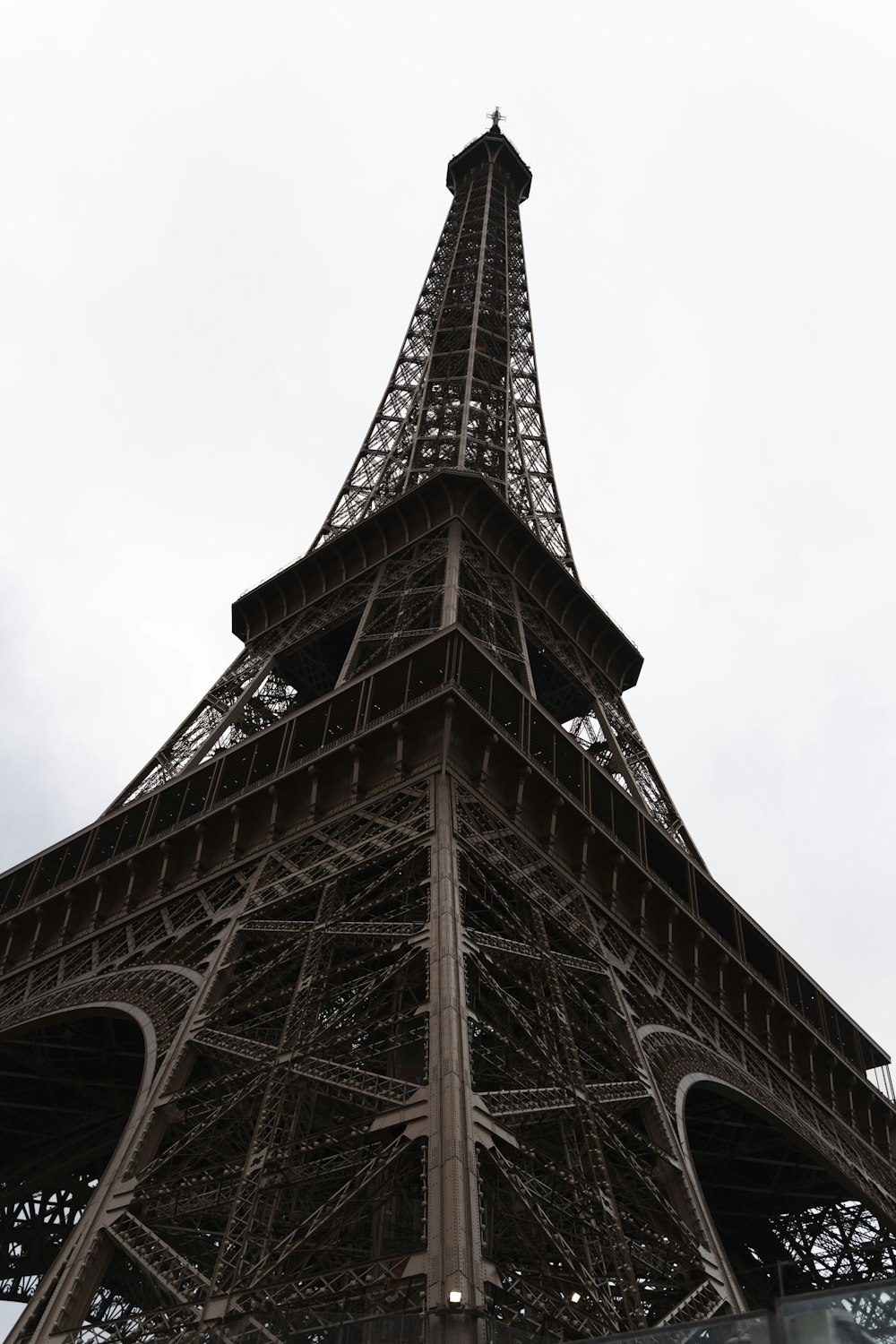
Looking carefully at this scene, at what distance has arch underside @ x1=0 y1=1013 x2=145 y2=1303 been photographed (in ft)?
89.1

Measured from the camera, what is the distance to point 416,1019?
719 inches

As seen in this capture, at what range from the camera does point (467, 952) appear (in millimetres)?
17219

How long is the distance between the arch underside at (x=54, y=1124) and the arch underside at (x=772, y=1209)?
1308cm

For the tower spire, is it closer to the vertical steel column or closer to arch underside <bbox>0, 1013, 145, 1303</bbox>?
arch underside <bbox>0, 1013, 145, 1303</bbox>

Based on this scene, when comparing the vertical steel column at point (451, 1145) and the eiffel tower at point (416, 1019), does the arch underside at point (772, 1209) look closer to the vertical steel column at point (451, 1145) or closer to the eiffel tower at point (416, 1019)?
the eiffel tower at point (416, 1019)

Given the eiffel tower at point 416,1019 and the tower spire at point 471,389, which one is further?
the tower spire at point 471,389

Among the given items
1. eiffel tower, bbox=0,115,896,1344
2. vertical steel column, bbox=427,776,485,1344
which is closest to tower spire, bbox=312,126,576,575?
eiffel tower, bbox=0,115,896,1344

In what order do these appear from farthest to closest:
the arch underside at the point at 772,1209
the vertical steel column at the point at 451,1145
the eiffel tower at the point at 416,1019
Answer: the arch underside at the point at 772,1209
the eiffel tower at the point at 416,1019
the vertical steel column at the point at 451,1145

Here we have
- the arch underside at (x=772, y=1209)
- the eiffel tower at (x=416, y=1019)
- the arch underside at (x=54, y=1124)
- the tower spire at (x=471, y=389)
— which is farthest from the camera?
the tower spire at (x=471, y=389)

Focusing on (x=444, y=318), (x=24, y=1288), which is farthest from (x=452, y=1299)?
(x=444, y=318)

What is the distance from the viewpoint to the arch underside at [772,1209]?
29047 millimetres

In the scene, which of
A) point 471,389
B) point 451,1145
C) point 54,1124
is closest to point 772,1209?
point 54,1124

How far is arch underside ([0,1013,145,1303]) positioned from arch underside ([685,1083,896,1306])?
13.1m

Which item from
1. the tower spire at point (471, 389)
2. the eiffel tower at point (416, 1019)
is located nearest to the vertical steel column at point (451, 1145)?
the eiffel tower at point (416, 1019)
